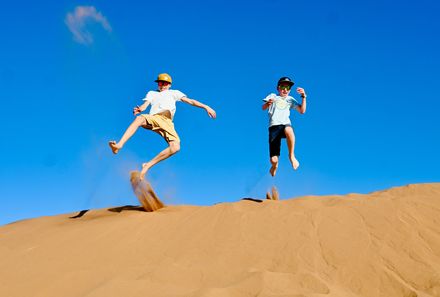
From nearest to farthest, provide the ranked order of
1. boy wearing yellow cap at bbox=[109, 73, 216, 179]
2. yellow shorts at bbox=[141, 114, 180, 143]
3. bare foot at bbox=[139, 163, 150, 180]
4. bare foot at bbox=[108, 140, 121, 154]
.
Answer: bare foot at bbox=[108, 140, 121, 154] → bare foot at bbox=[139, 163, 150, 180] → boy wearing yellow cap at bbox=[109, 73, 216, 179] → yellow shorts at bbox=[141, 114, 180, 143]

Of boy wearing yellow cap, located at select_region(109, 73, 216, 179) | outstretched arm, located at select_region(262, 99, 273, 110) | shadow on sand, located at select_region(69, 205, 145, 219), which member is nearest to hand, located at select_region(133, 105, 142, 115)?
boy wearing yellow cap, located at select_region(109, 73, 216, 179)

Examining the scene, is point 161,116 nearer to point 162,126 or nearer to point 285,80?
point 162,126

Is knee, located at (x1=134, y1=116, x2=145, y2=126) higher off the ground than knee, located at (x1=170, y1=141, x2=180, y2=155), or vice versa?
knee, located at (x1=134, y1=116, x2=145, y2=126)

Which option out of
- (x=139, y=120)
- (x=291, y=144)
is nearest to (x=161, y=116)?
(x=139, y=120)

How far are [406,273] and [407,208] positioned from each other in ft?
4.31

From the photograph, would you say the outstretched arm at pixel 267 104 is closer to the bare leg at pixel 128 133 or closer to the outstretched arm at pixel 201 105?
the outstretched arm at pixel 201 105

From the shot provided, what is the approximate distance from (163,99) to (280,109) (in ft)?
6.78

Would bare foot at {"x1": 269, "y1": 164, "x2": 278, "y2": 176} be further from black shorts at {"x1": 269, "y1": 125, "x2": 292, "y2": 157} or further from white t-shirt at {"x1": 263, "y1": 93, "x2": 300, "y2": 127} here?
white t-shirt at {"x1": 263, "y1": 93, "x2": 300, "y2": 127}

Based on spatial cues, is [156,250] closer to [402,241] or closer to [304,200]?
[304,200]

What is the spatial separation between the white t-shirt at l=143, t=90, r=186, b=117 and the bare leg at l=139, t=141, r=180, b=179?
60 cm

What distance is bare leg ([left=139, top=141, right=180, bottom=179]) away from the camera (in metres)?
6.64

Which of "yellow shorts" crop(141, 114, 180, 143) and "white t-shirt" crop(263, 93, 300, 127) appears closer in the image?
"yellow shorts" crop(141, 114, 180, 143)

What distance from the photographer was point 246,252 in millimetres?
4297

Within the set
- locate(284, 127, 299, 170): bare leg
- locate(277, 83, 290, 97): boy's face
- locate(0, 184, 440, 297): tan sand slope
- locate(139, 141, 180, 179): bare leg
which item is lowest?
locate(0, 184, 440, 297): tan sand slope
